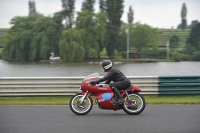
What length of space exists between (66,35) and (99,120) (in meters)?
16.6

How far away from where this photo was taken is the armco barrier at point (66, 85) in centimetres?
1151

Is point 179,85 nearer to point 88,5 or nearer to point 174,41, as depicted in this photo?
point 174,41

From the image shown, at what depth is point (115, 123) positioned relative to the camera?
22.9ft

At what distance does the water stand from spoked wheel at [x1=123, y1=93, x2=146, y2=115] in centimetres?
853

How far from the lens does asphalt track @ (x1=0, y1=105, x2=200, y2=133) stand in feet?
20.8

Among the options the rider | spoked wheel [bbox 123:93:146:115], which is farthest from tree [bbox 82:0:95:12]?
spoked wheel [bbox 123:93:146:115]

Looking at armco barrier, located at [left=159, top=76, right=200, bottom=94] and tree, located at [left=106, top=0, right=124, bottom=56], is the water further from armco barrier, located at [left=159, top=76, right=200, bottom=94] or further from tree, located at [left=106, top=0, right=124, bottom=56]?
armco barrier, located at [left=159, top=76, right=200, bottom=94]

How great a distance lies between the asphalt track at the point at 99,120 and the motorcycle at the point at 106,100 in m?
0.19

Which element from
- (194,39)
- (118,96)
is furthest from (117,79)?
(194,39)

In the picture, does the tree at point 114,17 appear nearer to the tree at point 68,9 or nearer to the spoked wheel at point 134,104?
the tree at point 68,9

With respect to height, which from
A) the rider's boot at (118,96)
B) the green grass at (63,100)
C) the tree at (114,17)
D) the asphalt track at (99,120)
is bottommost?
the green grass at (63,100)

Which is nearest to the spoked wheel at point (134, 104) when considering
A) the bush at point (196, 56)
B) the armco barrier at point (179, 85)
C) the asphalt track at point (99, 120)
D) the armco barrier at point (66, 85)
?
the asphalt track at point (99, 120)

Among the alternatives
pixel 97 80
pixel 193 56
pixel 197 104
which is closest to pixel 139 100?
pixel 97 80

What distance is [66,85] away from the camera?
38.0ft
